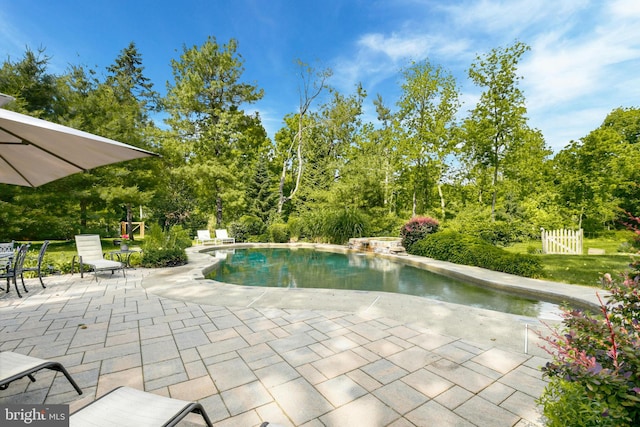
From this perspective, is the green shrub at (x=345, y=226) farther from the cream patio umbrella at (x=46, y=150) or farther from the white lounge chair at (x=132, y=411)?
the white lounge chair at (x=132, y=411)

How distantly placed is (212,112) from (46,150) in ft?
61.0

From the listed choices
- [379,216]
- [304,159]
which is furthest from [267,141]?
[379,216]

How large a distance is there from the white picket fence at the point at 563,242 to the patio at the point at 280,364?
8.63m

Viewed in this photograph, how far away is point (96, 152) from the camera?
2.64 m

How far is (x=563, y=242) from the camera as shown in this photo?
9766 mm

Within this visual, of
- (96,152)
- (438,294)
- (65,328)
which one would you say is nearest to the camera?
(96,152)

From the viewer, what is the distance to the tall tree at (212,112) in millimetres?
18344

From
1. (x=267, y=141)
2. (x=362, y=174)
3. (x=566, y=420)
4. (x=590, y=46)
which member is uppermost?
(x=267, y=141)

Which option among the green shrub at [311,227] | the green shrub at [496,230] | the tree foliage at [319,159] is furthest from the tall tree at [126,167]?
the green shrub at [496,230]

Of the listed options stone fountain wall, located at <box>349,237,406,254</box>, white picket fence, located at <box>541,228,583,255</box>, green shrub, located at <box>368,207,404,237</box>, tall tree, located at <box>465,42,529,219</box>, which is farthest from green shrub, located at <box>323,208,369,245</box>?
white picket fence, located at <box>541,228,583,255</box>

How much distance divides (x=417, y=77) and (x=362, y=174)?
6.44 metres

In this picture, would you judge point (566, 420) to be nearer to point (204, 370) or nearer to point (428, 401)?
point (428, 401)

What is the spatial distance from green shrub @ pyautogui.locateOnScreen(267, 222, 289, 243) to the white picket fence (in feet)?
36.8

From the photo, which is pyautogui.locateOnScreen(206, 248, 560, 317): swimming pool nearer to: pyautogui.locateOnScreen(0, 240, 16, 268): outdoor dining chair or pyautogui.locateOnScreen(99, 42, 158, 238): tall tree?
pyautogui.locateOnScreen(0, 240, 16, 268): outdoor dining chair
